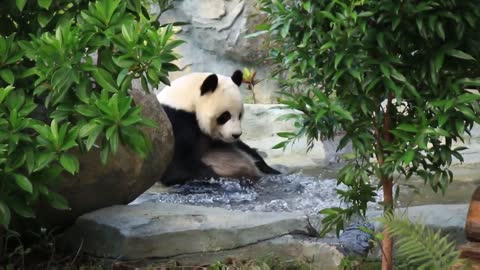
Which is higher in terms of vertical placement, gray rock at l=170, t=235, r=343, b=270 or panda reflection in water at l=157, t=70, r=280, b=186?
gray rock at l=170, t=235, r=343, b=270

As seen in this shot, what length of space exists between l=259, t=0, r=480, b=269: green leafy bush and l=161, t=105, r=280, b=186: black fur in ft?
10.9

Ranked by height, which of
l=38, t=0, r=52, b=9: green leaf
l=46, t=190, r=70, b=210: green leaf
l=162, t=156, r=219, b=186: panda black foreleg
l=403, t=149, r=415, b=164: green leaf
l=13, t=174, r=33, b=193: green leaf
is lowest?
l=162, t=156, r=219, b=186: panda black foreleg

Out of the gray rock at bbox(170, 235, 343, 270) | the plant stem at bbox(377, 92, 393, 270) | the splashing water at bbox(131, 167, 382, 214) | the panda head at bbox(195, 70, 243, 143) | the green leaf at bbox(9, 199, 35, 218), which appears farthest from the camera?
the panda head at bbox(195, 70, 243, 143)

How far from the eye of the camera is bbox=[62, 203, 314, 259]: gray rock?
3377 mm

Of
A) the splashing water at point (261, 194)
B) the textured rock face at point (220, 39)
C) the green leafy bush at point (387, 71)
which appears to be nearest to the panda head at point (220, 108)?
the splashing water at point (261, 194)

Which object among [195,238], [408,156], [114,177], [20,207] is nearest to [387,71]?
[408,156]

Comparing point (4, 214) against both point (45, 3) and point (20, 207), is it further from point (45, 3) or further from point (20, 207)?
point (45, 3)

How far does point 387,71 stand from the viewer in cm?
262

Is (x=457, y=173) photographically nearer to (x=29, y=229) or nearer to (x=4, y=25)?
(x=29, y=229)

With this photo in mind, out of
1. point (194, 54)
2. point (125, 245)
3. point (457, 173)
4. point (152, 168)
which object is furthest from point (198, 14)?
point (125, 245)

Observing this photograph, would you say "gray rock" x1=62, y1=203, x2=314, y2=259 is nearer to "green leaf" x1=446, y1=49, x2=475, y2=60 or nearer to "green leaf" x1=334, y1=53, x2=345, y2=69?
"green leaf" x1=334, y1=53, x2=345, y2=69

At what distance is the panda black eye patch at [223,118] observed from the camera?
655cm

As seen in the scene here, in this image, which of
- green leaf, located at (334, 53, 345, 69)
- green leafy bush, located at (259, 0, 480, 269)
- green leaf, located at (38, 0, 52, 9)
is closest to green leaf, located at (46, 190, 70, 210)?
green leaf, located at (38, 0, 52, 9)

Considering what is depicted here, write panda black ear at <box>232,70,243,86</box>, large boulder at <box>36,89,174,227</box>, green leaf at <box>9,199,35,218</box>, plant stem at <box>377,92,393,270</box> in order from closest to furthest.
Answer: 1. green leaf at <box>9,199,35,218</box>
2. plant stem at <box>377,92,393,270</box>
3. large boulder at <box>36,89,174,227</box>
4. panda black ear at <box>232,70,243,86</box>
